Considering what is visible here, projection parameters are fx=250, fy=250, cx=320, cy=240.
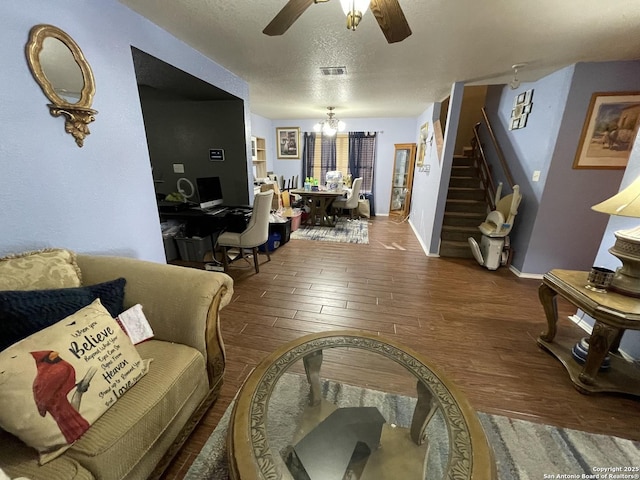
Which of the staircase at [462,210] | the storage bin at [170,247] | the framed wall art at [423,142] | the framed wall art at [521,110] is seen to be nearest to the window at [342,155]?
the framed wall art at [423,142]

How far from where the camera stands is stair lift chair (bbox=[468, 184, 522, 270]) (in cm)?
307

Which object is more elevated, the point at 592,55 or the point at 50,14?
the point at 592,55

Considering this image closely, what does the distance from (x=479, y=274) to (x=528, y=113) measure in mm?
2112

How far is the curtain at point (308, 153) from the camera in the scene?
6.48m

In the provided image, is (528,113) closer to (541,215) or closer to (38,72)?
(541,215)

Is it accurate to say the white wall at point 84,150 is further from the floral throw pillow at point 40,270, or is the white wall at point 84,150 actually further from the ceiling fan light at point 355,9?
the ceiling fan light at point 355,9

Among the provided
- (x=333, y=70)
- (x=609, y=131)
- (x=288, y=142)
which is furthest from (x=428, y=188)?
(x=288, y=142)

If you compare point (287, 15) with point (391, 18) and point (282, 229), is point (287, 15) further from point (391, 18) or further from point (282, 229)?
point (282, 229)

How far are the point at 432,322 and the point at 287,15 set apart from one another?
2344 mm

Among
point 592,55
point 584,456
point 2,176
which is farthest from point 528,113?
point 2,176

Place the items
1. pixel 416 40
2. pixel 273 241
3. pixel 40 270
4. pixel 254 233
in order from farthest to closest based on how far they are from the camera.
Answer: pixel 273 241
pixel 254 233
pixel 416 40
pixel 40 270

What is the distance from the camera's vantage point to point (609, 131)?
8.20 feet

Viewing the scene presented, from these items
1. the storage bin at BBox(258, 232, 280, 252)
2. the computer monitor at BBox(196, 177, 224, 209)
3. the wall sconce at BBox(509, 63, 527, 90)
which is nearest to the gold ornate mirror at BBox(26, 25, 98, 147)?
the computer monitor at BBox(196, 177, 224, 209)

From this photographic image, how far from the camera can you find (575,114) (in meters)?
2.53
